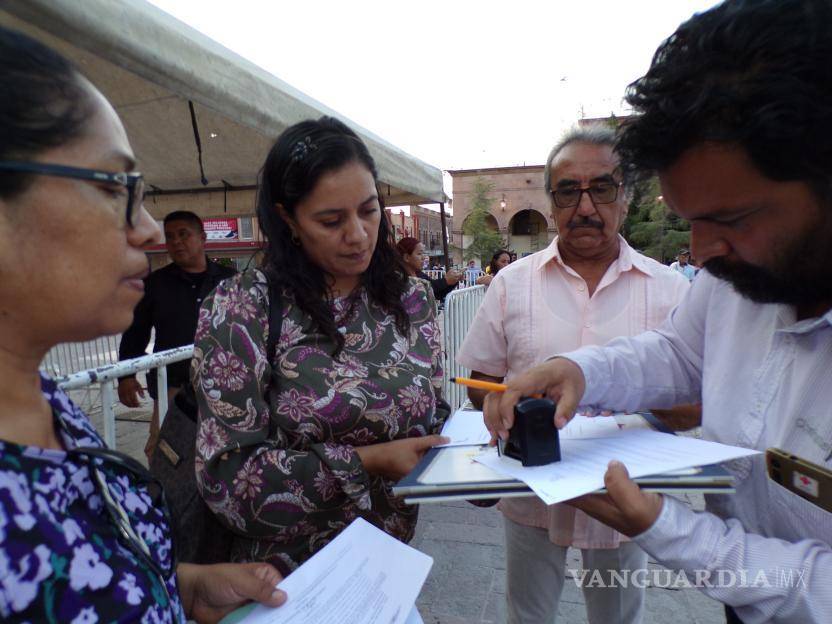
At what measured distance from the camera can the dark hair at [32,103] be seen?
0.64 m

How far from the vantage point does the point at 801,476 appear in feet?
3.01

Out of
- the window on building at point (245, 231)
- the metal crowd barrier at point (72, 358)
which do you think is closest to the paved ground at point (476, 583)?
the metal crowd barrier at point (72, 358)

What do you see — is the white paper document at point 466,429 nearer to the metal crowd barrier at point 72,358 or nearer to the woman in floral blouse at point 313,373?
the woman in floral blouse at point 313,373

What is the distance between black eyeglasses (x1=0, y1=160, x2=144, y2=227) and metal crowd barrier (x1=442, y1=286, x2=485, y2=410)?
414 cm

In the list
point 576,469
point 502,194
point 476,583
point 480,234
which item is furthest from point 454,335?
point 502,194

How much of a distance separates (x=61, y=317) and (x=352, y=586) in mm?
749

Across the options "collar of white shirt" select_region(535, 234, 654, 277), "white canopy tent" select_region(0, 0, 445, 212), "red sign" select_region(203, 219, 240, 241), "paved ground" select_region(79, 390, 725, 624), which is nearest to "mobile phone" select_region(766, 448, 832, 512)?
"collar of white shirt" select_region(535, 234, 654, 277)

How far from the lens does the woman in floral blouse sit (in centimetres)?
123

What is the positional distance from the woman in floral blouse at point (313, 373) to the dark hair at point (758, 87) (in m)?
0.85

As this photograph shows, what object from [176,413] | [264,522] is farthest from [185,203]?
[264,522]

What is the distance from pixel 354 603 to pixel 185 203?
5350 millimetres

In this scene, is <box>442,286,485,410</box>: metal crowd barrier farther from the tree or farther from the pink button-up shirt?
the tree

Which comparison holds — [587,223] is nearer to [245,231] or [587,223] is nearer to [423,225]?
[245,231]

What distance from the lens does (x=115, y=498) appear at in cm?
85
